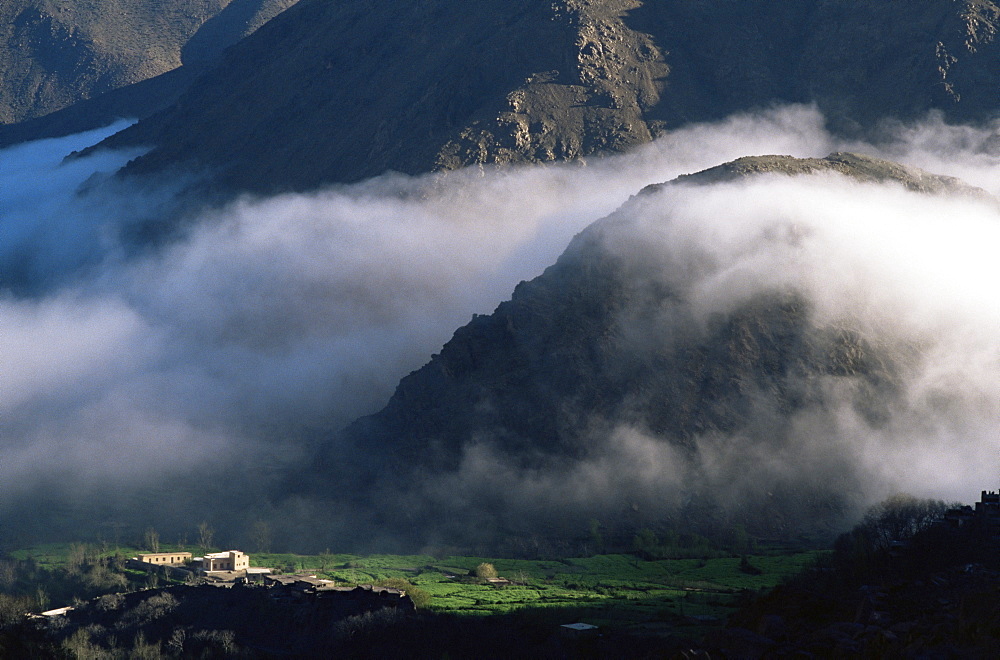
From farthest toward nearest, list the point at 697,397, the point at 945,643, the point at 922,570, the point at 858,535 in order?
the point at 697,397 → the point at 858,535 → the point at 922,570 → the point at 945,643

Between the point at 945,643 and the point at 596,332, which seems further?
the point at 596,332

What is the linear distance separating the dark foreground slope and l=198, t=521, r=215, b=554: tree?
15.7 m

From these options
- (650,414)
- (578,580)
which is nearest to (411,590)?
(578,580)

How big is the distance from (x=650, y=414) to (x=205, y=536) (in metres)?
53.4

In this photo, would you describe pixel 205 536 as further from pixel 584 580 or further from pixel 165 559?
pixel 584 580

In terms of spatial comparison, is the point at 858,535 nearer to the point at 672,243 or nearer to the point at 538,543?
the point at 538,543

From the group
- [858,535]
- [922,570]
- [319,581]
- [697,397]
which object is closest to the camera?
[922,570]

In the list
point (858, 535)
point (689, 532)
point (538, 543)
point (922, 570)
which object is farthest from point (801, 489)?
point (922, 570)

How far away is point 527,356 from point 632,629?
91.7 meters

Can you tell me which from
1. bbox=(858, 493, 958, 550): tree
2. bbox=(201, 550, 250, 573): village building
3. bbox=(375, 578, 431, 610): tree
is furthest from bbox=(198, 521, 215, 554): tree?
bbox=(858, 493, 958, 550): tree

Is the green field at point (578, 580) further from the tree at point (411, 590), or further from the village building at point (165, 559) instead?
the village building at point (165, 559)

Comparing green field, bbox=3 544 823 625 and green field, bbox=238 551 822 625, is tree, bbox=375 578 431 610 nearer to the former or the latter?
green field, bbox=3 544 823 625

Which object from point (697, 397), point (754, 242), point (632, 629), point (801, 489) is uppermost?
point (754, 242)

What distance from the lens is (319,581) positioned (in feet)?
440
